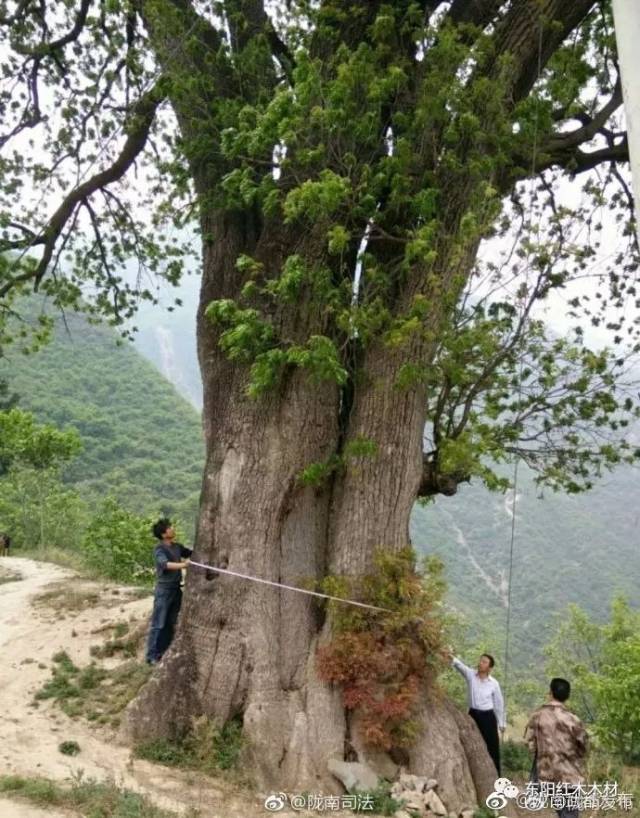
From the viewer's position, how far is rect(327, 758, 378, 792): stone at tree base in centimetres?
475

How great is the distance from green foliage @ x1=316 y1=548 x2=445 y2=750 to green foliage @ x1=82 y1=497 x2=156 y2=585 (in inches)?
267

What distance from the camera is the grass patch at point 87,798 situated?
3.65m

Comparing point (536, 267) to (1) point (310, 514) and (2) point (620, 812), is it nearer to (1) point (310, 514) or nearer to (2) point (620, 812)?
(1) point (310, 514)

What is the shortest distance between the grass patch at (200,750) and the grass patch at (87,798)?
809 mm

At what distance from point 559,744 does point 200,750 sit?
2.41 meters

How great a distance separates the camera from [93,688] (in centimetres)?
587

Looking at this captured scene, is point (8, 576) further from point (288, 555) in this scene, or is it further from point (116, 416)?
point (116, 416)

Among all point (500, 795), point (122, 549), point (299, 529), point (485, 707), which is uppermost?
point (299, 529)

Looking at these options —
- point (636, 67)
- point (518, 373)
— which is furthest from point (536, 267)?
point (636, 67)

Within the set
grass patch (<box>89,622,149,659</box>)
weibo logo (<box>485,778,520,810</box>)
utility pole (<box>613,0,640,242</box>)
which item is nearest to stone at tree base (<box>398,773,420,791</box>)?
weibo logo (<box>485,778,520,810</box>)

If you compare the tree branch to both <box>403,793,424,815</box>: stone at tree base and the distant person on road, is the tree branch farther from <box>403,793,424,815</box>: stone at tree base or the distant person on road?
<box>403,793,424,815</box>: stone at tree base

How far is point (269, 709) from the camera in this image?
5059mm

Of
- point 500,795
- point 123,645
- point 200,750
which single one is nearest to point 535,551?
point 123,645

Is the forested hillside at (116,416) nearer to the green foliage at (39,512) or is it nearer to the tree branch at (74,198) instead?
the green foliage at (39,512)
